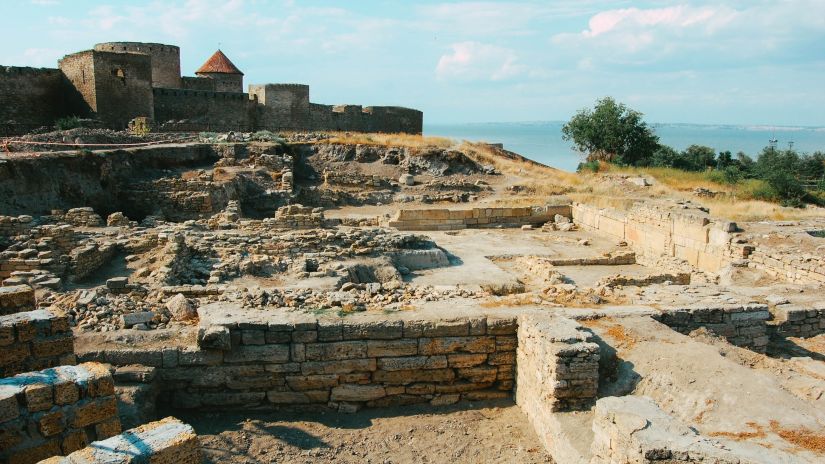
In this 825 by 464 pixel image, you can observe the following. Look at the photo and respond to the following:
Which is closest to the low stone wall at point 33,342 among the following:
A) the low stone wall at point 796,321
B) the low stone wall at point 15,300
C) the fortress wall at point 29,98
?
the low stone wall at point 15,300

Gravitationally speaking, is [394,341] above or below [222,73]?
below

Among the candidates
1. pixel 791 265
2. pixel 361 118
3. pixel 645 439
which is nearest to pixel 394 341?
pixel 645 439

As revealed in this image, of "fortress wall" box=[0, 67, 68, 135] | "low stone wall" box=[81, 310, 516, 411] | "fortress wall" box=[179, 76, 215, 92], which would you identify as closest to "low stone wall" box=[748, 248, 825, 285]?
"low stone wall" box=[81, 310, 516, 411]

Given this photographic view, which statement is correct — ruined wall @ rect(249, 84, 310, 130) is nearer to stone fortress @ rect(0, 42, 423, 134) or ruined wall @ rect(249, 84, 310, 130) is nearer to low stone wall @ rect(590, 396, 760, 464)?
stone fortress @ rect(0, 42, 423, 134)

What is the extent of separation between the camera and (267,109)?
32.4 m

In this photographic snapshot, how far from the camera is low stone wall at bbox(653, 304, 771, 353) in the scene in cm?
722

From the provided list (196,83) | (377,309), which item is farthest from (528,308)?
→ (196,83)

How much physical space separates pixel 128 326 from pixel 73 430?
2482 mm

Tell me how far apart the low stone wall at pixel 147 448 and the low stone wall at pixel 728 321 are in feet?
17.7

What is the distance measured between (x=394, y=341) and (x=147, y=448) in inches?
118

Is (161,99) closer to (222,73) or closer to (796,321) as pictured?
(222,73)

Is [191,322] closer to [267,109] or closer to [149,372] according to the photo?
[149,372]

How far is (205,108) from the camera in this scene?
2975 centimetres

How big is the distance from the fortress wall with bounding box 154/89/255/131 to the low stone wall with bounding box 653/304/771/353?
26.2m
